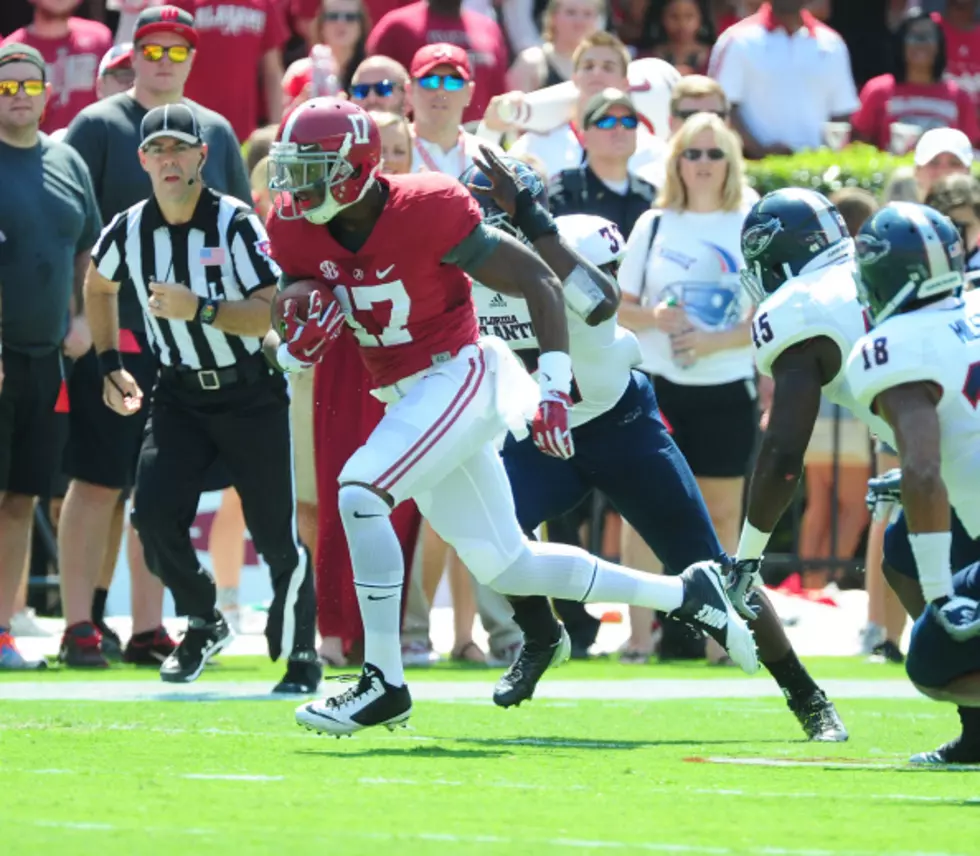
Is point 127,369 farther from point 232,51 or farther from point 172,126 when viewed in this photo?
point 232,51

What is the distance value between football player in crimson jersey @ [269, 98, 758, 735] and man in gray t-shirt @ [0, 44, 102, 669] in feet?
10.3

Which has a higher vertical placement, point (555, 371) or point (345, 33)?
point (345, 33)

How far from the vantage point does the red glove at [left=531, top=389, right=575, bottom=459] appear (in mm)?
6211

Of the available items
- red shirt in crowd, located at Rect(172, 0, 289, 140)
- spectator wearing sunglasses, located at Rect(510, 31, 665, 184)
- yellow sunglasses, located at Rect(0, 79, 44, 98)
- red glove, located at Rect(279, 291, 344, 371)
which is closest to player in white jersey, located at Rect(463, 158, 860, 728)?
red glove, located at Rect(279, 291, 344, 371)

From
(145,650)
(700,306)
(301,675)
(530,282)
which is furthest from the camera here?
(700,306)

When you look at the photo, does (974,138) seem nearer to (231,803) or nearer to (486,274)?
(486,274)

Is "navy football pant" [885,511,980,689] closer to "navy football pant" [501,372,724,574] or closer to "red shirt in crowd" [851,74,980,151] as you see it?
"navy football pant" [501,372,724,574]

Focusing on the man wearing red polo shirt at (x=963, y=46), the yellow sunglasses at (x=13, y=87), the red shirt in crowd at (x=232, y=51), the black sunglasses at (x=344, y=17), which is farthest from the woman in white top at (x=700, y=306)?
the man wearing red polo shirt at (x=963, y=46)

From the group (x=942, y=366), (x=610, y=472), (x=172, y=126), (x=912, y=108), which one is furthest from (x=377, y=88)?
(x=942, y=366)

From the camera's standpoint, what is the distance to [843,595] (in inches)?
470

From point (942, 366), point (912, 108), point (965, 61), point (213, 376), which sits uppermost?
point (965, 61)

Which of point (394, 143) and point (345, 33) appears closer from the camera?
point (394, 143)

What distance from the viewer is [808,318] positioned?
6.34 m

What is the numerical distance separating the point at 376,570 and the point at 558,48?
6617 mm
